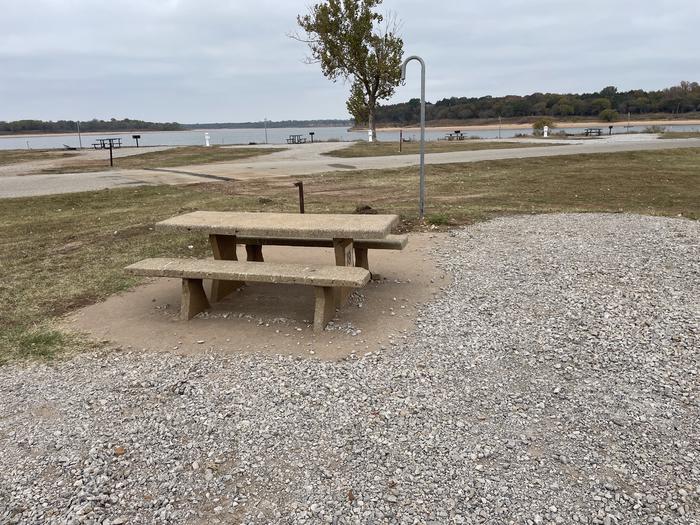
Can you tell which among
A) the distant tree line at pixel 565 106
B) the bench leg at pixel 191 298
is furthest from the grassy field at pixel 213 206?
the distant tree line at pixel 565 106

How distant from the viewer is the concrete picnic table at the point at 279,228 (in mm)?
4285

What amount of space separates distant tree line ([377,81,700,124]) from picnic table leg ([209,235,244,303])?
203ft

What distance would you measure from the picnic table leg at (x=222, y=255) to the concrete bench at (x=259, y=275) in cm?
18

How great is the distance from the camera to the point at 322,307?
13.6 feet

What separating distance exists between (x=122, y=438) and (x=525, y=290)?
3582mm

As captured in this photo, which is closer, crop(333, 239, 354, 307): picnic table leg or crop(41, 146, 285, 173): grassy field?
crop(333, 239, 354, 307): picnic table leg

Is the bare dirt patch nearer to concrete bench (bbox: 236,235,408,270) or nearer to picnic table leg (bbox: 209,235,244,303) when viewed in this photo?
picnic table leg (bbox: 209,235,244,303)

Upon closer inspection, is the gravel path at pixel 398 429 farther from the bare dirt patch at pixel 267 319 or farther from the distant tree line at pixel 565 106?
the distant tree line at pixel 565 106

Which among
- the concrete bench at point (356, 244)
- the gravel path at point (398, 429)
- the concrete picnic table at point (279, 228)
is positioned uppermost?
the concrete picnic table at point (279, 228)

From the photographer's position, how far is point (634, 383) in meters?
3.25

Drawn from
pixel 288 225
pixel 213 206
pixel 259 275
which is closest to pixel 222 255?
pixel 288 225

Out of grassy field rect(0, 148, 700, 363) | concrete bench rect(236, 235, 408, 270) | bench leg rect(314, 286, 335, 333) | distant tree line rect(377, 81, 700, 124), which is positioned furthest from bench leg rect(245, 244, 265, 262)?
distant tree line rect(377, 81, 700, 124)

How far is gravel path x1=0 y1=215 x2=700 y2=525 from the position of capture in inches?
92.5

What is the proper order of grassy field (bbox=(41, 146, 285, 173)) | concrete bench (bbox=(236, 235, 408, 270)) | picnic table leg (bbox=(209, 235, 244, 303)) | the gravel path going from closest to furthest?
1. the gravel path
2. picnic table leg (bbox=(209, 235, 244, 303))
3. concrete bench (bbox=(236, 235, 408, 270))
4. grassy field (bbox=(41, 146, 285, 173))
